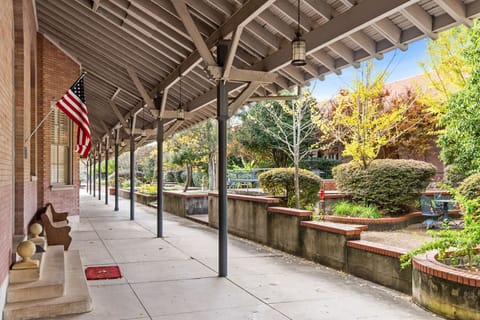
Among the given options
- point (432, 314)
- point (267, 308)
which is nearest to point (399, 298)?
point (432, 314)

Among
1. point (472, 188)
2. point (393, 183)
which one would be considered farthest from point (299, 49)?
point (472, 188)

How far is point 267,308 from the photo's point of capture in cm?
555

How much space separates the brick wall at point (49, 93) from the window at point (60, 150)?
0.43 meters

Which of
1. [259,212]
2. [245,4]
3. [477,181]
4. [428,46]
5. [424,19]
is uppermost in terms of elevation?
[428,46]

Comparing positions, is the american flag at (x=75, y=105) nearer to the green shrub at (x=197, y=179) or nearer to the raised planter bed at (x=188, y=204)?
the raised planter bed at (x=188, y=204)

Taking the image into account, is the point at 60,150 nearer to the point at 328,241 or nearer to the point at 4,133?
the point at 4,133

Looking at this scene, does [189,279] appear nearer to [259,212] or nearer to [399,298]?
[399,298]

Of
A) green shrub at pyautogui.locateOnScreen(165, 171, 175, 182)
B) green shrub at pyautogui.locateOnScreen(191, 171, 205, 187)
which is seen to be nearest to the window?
green shrub at pyautogui.locateOnScreen(191, 171, 205, 187)

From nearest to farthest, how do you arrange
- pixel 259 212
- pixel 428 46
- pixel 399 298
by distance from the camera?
pixel 399 298, pixel 259 212, pixel 428 46

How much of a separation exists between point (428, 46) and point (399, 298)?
11.7m

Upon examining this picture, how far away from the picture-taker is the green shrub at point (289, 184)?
12.1 m

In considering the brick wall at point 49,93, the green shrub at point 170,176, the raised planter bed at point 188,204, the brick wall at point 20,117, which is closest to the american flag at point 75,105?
the brick wall at point 20,117

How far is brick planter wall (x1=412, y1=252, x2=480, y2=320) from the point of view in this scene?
489 centimetres

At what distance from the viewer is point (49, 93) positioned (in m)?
11.8
